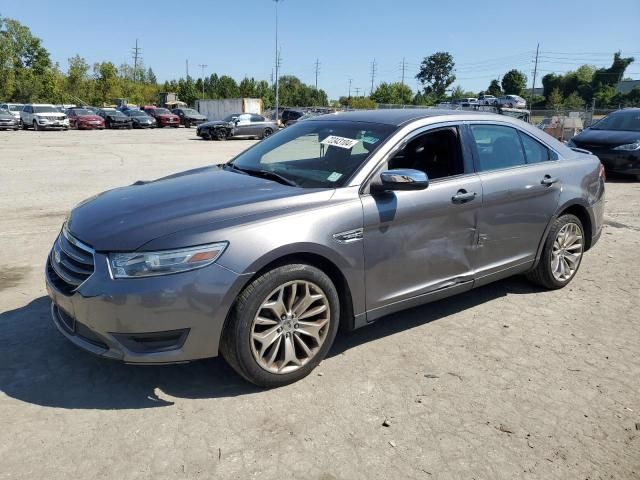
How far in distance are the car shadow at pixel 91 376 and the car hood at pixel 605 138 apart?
1038 cm

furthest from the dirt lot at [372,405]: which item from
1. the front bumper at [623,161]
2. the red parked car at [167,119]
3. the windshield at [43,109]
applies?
the red parked car at [167,119]

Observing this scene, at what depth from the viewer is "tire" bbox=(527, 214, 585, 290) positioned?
15.9 ft

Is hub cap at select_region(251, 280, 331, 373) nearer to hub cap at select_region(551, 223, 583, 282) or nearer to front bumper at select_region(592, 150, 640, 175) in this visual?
hub cap at select_region(551, 223, 583, 282)

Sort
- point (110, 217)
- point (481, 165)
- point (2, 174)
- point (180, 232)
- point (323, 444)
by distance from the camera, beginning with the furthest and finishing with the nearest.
A: point (2, 174), point (481, 165), point (110, 217), point (180, 232), point (323, 444)

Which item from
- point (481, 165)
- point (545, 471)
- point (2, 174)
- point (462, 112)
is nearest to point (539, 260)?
point (481, 165)

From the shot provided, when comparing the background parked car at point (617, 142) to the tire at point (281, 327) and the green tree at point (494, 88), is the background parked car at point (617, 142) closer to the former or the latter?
the tire at point (281, 327)

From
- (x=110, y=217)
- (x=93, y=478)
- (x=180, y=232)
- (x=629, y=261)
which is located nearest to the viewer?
(x=93, y=478)

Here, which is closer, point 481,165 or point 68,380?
point 68,380

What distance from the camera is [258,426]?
9.50 ft

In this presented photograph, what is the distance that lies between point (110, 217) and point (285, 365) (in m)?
1.41

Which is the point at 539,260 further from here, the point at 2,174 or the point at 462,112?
the point at 2,174

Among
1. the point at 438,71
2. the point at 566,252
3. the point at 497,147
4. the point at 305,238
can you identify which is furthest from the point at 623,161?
the point at 438,71

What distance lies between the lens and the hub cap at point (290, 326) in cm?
315

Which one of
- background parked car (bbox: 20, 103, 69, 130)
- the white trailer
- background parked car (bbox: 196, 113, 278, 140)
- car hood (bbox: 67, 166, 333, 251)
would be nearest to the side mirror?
car hood (bbox: 67, 166, 333, 251)
